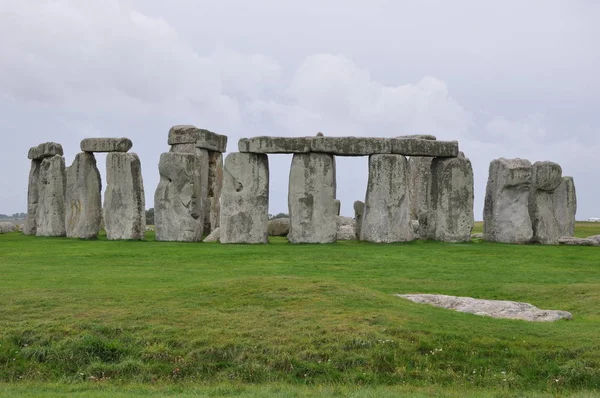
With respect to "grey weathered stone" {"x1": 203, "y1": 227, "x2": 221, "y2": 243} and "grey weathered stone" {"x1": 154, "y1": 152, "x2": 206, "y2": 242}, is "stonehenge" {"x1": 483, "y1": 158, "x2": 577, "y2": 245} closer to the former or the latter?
"grey weathered stone" {"x1": 203, "y1": 227, "x2": 221, "y2": 243}

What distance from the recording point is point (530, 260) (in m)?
21.8

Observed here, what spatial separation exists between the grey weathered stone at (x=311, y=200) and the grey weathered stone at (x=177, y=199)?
340 centimetres

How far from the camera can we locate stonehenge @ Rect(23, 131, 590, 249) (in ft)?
Answer: 86.0

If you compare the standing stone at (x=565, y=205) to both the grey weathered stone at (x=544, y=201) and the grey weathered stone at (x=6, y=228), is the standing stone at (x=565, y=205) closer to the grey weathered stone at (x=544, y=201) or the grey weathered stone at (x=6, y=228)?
the grey weathered stone at (x=544, y=201)

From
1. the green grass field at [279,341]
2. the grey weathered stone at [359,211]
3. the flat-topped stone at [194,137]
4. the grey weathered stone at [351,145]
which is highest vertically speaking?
the flat-topped stone at [194,137]

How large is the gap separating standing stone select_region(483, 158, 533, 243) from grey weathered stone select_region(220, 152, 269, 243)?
8.07 meters

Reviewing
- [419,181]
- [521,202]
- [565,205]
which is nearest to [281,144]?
[419,181]

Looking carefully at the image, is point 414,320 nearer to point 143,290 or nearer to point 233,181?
point 143,290

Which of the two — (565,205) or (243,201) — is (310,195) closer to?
(243,201)

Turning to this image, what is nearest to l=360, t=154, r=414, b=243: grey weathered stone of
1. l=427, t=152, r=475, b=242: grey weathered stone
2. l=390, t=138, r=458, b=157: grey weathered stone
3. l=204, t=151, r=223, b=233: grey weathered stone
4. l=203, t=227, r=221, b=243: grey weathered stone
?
l=390, t=138, r=458, b=157: grey weathered stone

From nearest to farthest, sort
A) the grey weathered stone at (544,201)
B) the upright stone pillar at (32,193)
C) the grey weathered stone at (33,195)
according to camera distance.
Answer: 1. the grey weathered stone at (544,201)
2. the upright stone pillar at (32,193)
3. the grey weathered stone at (33,195)

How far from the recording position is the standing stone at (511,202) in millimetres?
27375

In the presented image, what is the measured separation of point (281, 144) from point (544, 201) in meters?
9.52

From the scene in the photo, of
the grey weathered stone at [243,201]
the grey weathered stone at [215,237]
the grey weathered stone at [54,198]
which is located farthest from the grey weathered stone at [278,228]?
the grey weathered stone at [54,198]
